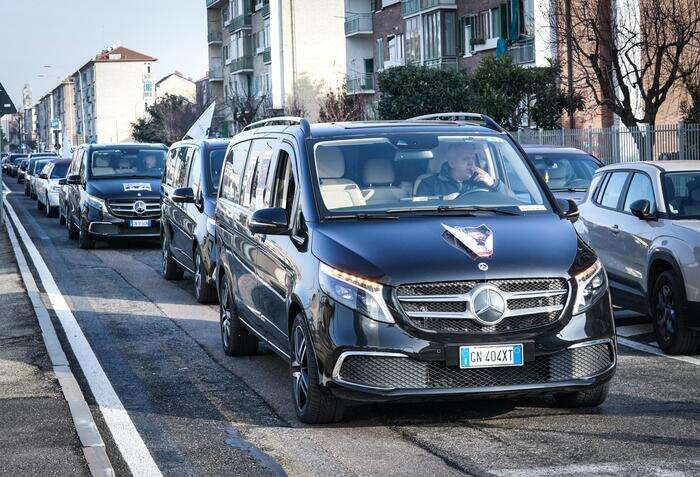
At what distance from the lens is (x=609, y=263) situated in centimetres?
1238

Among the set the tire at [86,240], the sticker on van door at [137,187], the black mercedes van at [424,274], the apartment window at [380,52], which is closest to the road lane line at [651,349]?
the black mercedes van at [424,274]

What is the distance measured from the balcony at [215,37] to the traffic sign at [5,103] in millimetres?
74907

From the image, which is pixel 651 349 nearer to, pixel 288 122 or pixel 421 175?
pixel 421 175

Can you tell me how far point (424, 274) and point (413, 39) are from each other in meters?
51.6

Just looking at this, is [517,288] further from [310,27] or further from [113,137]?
[113,137]

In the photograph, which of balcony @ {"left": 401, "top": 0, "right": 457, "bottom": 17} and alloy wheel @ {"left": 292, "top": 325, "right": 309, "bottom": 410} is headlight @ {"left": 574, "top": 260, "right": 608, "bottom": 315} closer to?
alloy wheel @ {"left": 292, "top": 325, "right": 309, "bottom": 410}

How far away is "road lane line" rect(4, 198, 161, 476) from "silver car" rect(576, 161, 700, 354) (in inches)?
178

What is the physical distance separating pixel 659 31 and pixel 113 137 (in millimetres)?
136577

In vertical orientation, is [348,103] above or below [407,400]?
above

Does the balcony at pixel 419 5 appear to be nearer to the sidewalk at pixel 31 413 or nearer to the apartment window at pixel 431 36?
the apartment window at pixel 431 36

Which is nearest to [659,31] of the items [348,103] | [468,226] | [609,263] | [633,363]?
[609,263]

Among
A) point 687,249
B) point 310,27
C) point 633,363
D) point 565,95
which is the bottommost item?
point 633,363

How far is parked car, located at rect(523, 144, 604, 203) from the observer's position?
18.1 m

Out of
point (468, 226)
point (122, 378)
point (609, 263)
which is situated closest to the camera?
point (468, 226)
